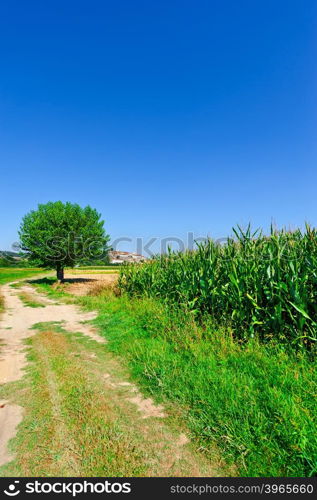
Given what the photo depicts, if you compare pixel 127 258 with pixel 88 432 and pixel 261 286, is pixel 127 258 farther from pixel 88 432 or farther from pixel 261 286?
pixel 88 432

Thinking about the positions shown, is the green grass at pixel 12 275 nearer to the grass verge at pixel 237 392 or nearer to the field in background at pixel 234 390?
the field in background at pixel 234 390

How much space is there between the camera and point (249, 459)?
2541 millimetres

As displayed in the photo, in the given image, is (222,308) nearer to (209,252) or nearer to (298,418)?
(209,252)

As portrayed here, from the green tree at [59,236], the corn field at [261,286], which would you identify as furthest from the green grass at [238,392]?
the green tree at [59,236]

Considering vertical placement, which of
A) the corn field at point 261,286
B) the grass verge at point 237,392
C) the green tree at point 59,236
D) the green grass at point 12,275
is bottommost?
the green grass at point 12,275

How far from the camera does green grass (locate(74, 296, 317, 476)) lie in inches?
100

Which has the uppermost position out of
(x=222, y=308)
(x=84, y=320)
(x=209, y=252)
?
(x=209, y=252)

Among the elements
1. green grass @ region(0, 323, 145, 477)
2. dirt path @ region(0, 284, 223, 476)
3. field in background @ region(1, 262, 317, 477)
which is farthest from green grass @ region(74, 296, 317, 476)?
Answer: green grass @ region(0, 323, 145, 477)

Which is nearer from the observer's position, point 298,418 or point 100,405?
point 298,418

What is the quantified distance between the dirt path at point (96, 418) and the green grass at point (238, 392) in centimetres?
31

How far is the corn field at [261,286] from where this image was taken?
17.1 ft

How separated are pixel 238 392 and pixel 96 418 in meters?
1.97
